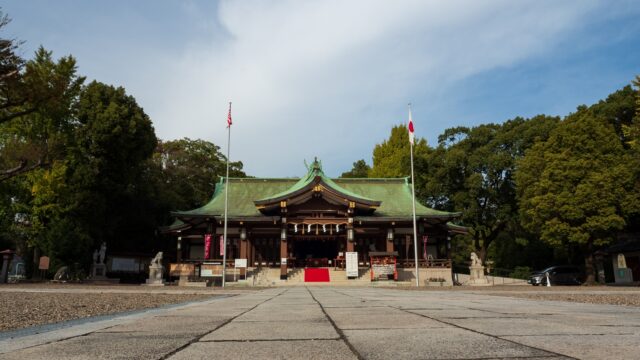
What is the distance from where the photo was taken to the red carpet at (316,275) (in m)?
26.2

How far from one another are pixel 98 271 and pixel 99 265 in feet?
1.40

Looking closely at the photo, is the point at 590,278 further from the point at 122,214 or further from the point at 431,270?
the point at 122,214

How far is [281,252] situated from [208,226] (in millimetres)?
5645

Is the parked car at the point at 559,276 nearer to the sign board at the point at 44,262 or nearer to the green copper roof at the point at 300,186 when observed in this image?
the green copper roof at the point at 300,186

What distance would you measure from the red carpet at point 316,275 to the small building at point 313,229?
1025mm

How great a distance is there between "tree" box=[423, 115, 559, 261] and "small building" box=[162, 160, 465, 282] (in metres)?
7.01

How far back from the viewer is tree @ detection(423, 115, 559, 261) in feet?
118

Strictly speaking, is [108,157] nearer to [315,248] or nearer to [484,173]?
[315,248]

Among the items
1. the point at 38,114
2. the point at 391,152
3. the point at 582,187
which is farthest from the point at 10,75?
the point at 391,152

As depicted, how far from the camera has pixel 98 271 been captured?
30359 millimetres

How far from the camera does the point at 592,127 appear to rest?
27359mm

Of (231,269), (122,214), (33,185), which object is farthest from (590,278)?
(33,185)

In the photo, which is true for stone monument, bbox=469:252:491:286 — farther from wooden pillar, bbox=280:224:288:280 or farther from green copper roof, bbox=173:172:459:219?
wooden pillar, bbox=280:224:288:280

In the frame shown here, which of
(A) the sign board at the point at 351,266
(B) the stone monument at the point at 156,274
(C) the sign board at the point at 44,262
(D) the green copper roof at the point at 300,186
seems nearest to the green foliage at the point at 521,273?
(D) the green copper roof at the point at 300,186
